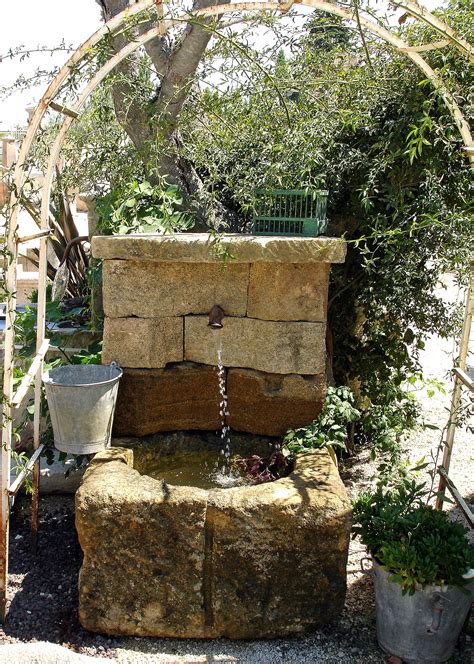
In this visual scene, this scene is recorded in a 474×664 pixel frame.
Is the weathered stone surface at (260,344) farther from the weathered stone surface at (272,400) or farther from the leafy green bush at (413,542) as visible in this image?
the leafy green bush at (413,542)

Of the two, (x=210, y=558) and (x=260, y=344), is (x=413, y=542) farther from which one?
(x=260, y=344)

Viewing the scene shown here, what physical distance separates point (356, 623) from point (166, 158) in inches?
112

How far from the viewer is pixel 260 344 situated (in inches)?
146

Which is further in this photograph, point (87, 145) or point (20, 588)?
point (87, 145)

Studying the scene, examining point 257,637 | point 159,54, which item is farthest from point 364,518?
point 159,54

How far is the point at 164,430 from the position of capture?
3.89m

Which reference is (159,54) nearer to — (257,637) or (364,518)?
(364,518)

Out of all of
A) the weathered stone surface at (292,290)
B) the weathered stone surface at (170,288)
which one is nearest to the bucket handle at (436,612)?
the weathered stone surface at (292,290)

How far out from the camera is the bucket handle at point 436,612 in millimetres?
2748

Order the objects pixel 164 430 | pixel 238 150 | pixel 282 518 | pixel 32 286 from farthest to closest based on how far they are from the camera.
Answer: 1. pixel 32 286
2. pixel 238 150
3. pixel 164 430
4. pixel 282 518

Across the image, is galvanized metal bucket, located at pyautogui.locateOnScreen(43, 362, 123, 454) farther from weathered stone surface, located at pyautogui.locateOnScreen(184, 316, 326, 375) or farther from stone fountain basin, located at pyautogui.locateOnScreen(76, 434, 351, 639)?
weathered stone surface, located at pyautogui.locateOnScreen(184, 316, 326, 375)

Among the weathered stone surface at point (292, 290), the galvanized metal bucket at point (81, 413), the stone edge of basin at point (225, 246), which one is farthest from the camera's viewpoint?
the weathered stone surface at point (292, 290)

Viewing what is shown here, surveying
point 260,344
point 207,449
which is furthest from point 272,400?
point 207,449

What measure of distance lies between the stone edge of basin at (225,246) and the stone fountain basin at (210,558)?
1.13 m
